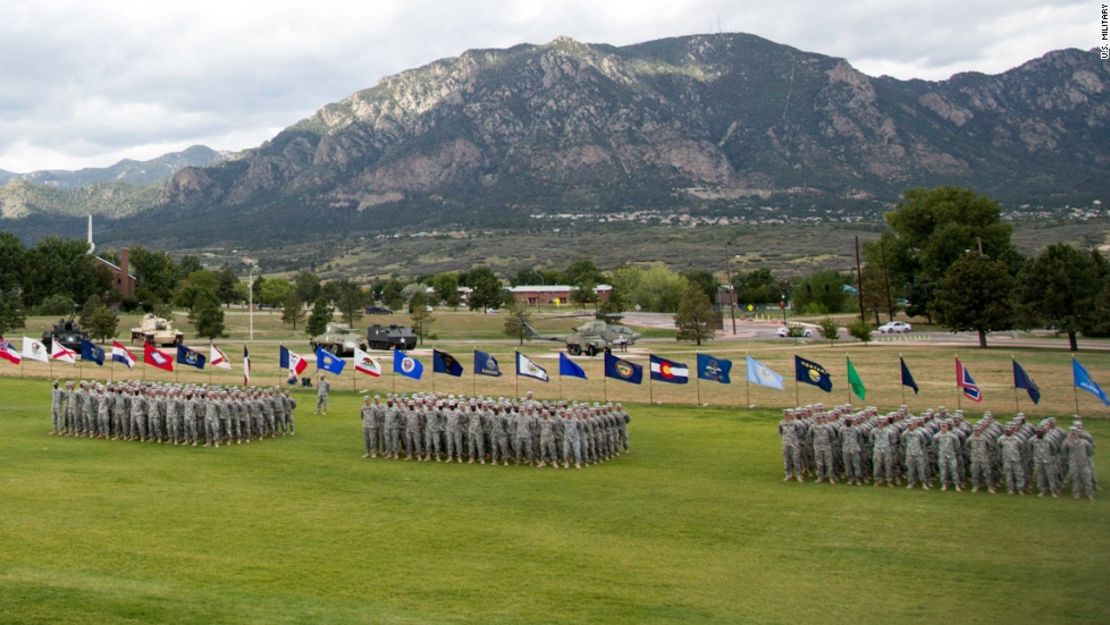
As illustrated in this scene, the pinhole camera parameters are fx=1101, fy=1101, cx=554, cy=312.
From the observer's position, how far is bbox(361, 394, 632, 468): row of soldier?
22703 millimetres

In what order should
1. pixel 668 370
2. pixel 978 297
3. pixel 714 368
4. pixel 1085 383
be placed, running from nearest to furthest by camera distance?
pixel 1085 383 < pixel 714 368 < pixel 668 370 < pixel 978 297

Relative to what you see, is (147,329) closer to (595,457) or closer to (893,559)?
(595,457)

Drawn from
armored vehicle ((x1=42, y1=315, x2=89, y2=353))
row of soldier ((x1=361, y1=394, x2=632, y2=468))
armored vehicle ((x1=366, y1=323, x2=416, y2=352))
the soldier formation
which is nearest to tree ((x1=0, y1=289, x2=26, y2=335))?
armored vehicle ((x1=42, y1=315, x2=89, y2=353))

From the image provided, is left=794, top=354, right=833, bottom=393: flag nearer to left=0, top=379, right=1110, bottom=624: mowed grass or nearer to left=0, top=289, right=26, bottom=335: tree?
left=0, top=379, right=1110, bottom=624: mowed grass

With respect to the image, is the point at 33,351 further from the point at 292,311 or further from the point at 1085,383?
the point at 292,311

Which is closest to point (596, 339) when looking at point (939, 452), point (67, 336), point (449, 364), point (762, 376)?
point (449, 364)

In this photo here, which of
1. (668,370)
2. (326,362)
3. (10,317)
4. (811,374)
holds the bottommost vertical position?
(811,374)

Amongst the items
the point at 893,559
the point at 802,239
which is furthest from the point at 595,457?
the point at 802,239

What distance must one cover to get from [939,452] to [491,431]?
8.93 meters

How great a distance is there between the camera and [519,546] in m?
15.1

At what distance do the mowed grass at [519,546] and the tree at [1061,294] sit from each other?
33.6 metres

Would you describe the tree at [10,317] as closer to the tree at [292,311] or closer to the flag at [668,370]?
the tree at [292,311]

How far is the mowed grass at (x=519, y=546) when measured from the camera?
12047mm

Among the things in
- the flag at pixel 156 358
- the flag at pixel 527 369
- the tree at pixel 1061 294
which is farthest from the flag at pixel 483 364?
the tree at pixel 1061 294
